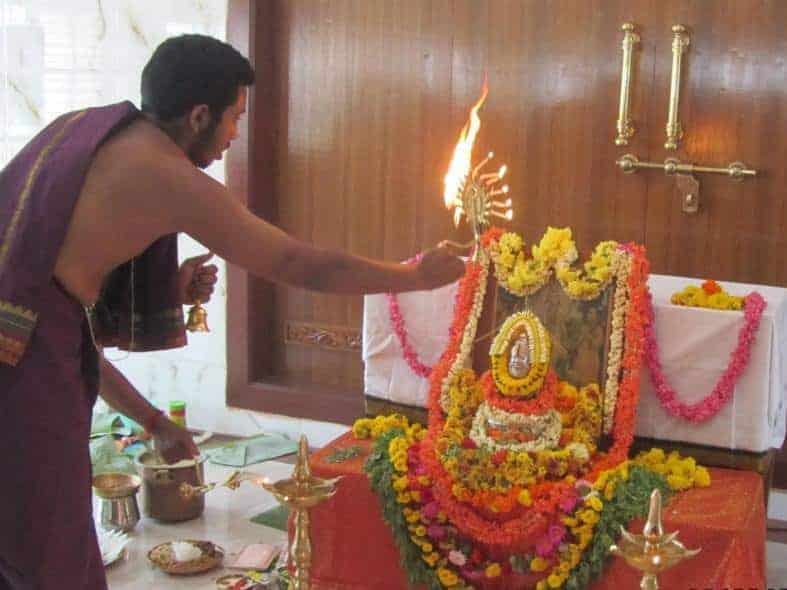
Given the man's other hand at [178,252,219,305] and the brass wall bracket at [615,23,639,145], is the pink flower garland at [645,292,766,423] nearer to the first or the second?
the brass wall bracket at [615,23,639,145]

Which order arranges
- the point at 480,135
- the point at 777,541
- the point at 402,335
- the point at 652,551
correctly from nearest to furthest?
the point at 652,551 < the point at 402,335 < the point at 777,541 < the point at 480,135

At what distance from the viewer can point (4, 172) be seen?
2.27 metres

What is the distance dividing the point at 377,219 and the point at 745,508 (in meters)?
2.47

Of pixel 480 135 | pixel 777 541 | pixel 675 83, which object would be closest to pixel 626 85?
pixel 675 83

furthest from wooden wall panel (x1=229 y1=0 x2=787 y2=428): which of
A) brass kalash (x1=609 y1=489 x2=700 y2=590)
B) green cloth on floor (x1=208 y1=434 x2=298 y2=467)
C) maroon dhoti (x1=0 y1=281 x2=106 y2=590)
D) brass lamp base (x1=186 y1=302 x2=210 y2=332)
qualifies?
maroon dhoti (x1=0 y1=281 x2=106 y2=590)

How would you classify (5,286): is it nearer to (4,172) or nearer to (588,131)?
(4,172)

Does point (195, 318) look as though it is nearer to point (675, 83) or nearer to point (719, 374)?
point (719, 374)

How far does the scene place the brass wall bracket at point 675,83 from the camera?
4332mm

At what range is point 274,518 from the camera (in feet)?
14.1

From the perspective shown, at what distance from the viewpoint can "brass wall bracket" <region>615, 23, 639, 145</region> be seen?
174 inches

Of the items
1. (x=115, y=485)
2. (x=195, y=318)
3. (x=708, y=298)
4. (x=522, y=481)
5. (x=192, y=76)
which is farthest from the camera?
(x=115, y=485)

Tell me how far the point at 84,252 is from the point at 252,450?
10.1ft

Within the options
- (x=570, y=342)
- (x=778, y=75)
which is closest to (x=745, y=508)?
(x=570, y=342)

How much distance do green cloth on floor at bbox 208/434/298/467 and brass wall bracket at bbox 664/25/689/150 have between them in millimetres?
2284
